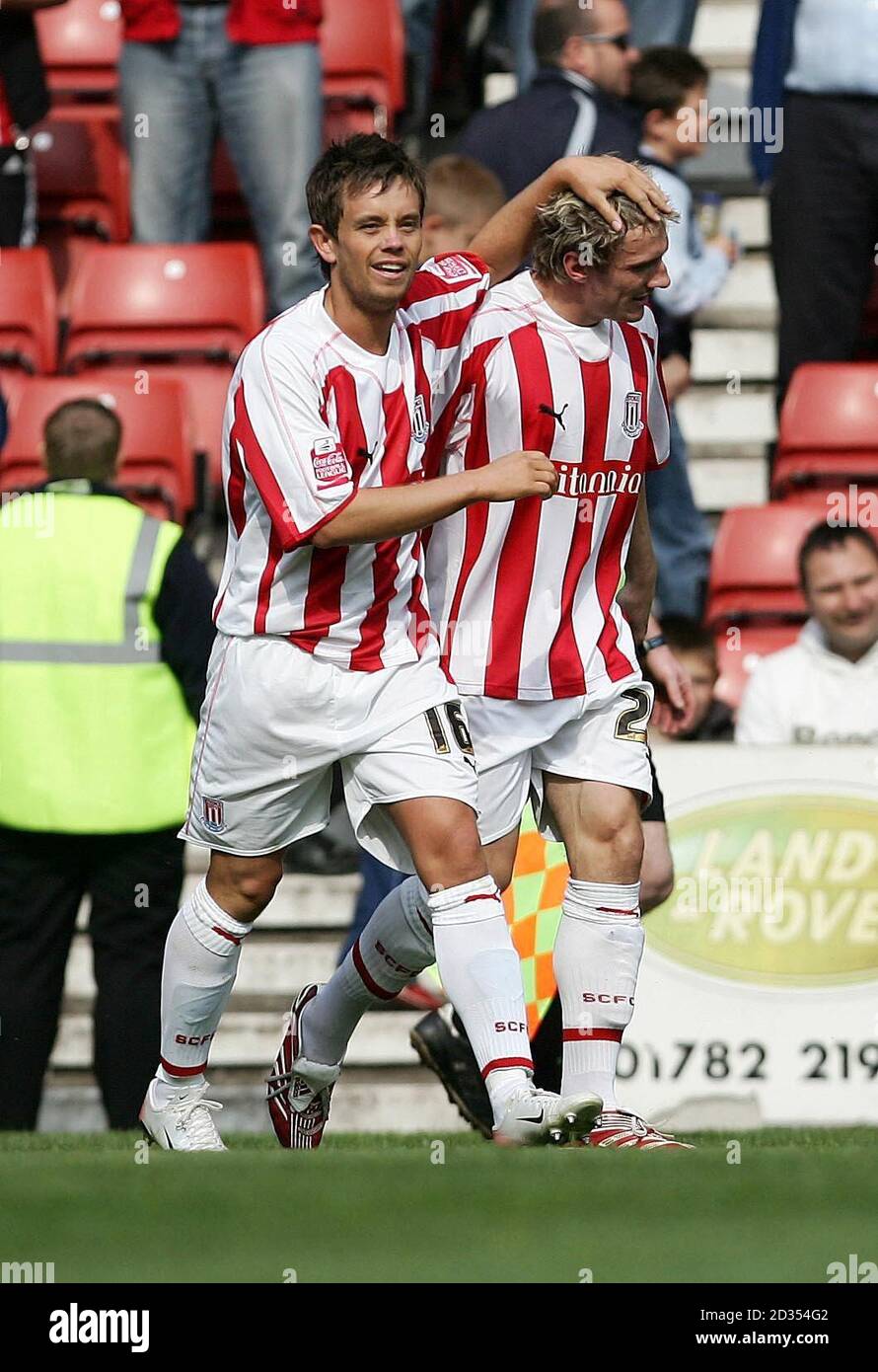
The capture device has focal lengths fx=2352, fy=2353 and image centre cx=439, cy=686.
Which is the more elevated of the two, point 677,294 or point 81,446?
point 677,294

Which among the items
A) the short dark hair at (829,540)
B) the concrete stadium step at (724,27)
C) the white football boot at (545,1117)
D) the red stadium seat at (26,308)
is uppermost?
the concrete stadium step at (724,27)

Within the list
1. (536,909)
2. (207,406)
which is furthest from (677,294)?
(536,909)

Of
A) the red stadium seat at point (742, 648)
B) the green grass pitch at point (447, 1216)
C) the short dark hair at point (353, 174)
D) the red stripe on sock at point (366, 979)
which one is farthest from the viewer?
the red stadium seat at point (742, 648)

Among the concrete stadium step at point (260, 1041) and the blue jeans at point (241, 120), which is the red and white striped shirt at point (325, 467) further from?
the blue jeans at point (241, 120)

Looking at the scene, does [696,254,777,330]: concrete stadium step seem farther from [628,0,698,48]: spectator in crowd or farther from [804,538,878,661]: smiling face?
[804,538,878,661]: smiling face

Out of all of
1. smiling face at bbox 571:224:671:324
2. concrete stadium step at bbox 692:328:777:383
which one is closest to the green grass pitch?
smiling face at bbox 571:224:671:324

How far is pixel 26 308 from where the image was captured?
912cm

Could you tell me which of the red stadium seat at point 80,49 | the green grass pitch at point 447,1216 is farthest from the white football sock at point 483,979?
the red stadium seat at point 80,49

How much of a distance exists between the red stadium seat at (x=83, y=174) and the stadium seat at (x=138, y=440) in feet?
5.84

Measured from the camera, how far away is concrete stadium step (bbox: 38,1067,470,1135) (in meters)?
7.44

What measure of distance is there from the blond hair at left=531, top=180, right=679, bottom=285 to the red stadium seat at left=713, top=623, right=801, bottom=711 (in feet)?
11.1

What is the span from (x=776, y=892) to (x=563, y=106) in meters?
2.98

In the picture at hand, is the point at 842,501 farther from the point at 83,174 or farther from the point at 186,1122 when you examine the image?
the point at 186,1122

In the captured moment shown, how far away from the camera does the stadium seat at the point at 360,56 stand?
9922 millimetres
